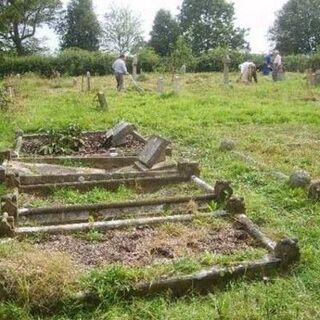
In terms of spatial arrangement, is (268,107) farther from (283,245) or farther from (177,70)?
(177,70)

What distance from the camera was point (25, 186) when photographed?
6805 millimetres

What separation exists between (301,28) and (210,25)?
1081 centimetres

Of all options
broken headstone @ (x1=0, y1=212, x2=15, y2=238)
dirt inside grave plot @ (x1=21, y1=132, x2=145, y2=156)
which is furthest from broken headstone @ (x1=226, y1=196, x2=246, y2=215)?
dirt inside grave plot @ (x1=21, y1=132, x2=145, y2=156)

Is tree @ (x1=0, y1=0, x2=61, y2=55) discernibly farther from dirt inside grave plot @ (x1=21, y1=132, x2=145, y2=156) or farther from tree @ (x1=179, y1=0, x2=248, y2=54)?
dirt inside grave plot @ (x1=21, y1=132, x2=145, y2=156)

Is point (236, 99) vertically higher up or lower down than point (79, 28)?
lower down

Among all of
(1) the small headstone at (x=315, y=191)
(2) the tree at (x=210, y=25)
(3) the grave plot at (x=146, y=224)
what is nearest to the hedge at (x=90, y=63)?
(2) the tree at (x=210, y=25)

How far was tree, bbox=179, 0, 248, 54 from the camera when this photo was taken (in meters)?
60.2

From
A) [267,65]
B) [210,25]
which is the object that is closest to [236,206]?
[267,65]

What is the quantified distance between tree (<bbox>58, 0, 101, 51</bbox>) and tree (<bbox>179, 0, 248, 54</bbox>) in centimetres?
1077

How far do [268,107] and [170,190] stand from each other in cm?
918

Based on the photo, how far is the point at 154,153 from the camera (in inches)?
310

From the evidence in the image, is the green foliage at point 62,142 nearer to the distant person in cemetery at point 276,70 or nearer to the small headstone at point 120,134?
the small headstone at point 120,134

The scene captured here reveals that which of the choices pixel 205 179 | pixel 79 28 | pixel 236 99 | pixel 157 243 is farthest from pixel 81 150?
pixel 79 28

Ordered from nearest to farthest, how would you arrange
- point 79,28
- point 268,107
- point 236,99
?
point 268,107
point 236,99
point 79,28
